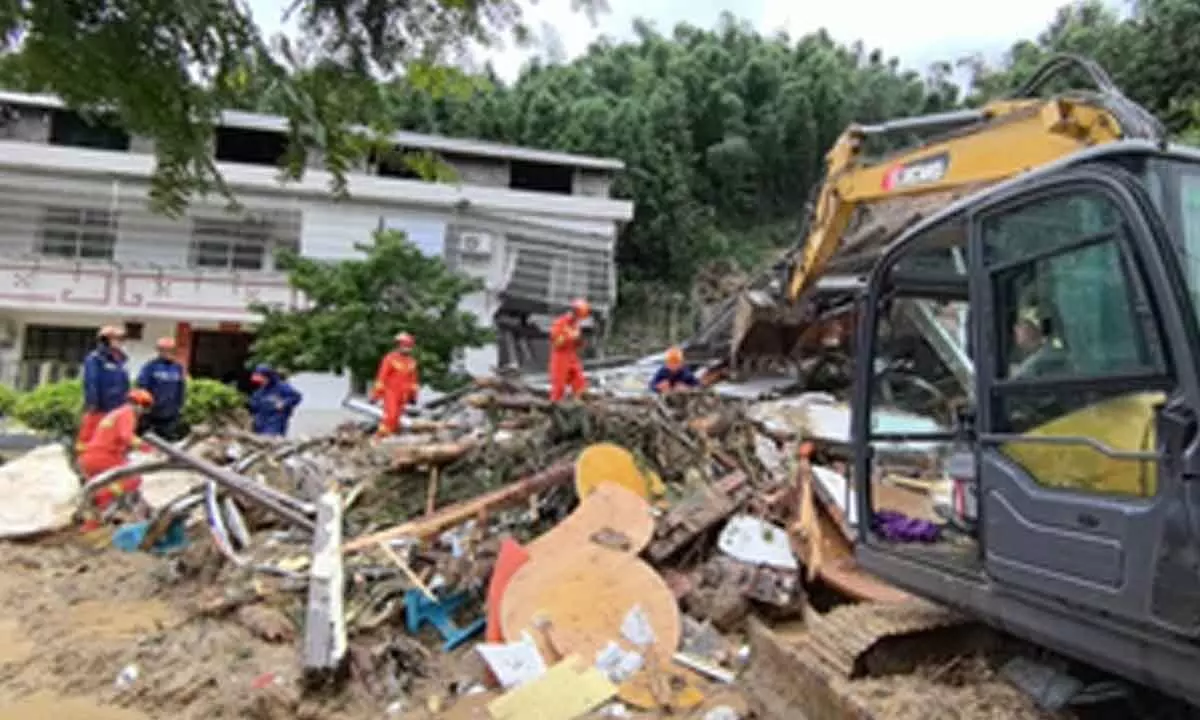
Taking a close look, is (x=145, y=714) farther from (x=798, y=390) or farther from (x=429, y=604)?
(x=798, y=390)

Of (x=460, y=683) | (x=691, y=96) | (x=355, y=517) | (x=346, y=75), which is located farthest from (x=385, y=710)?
(x=691, y=96)

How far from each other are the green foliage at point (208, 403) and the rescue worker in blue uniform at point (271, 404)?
3.88 meters

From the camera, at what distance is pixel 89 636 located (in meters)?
5.05

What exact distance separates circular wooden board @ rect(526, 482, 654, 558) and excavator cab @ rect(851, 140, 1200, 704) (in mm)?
2476

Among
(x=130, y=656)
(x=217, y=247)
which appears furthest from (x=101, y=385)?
(x=217, y=247)

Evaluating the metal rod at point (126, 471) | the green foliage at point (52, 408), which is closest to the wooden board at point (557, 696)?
the metal rod at point (126, 471)

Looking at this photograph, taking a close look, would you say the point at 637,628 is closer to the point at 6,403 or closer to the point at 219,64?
the point at 219,64

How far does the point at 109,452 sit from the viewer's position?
24.9 feet

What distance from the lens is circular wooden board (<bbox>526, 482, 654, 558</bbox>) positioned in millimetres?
5391

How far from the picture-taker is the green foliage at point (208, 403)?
14258 mm

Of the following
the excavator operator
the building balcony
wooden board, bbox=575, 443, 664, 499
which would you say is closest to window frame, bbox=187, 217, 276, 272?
the building balcony

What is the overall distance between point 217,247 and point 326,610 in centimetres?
1649

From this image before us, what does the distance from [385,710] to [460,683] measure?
427 mm

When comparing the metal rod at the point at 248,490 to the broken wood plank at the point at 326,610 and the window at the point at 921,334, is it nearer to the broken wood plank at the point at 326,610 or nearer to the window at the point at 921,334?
the broken wood plank at the point at 326,610
